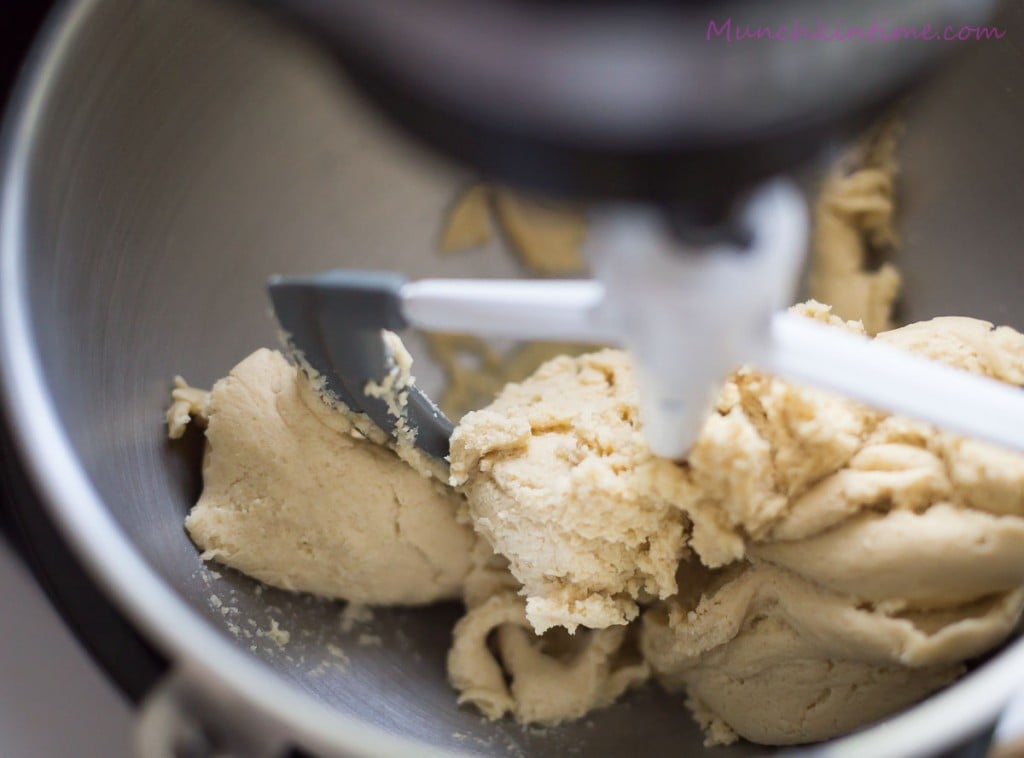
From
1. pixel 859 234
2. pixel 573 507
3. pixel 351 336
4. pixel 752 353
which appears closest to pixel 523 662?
pixel 573 507

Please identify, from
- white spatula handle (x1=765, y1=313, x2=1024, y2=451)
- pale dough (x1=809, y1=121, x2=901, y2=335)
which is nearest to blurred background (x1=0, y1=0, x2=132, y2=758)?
white spatula handle (x1=765, y1=313, x2=1024, y2=451)

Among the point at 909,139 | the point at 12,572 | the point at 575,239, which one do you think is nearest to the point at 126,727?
the point at 12,572

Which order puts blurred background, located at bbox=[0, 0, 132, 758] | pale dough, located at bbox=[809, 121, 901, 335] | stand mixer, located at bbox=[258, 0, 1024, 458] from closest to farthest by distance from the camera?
stand mixer, located at bbox=[258, 0, 1024, 458], blurred background, located at bbox=[0, 0, 132, 758], pale dough, located at bbox=[809, 121, 901, 335]

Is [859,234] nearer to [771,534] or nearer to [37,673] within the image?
[771,534]

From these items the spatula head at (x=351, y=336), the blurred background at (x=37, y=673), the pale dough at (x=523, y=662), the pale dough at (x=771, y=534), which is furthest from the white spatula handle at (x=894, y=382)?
the blurred background at (x=37, y=673)

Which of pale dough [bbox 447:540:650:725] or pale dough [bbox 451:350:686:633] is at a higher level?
pale dough [bbox 451:350:686:633]

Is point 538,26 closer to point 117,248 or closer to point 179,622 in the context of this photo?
point 179,622

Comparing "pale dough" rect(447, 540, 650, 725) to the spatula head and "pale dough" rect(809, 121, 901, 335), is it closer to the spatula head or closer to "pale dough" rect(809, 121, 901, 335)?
the spatula head
